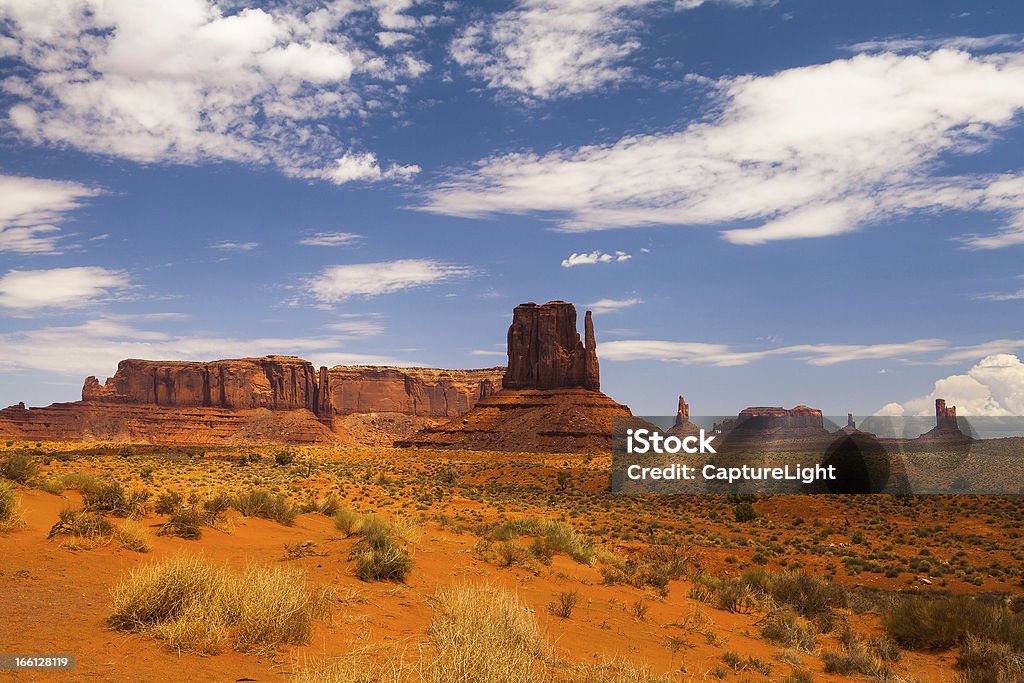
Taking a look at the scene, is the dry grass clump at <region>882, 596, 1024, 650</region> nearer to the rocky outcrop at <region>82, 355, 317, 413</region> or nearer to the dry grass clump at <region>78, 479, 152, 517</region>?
the dry grass clump at <region>78, 479, 152, 517</region>

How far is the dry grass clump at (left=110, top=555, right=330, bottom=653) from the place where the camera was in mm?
6973

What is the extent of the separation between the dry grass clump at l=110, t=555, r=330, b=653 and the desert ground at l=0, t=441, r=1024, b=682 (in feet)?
0.07

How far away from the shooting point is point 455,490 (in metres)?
41.6

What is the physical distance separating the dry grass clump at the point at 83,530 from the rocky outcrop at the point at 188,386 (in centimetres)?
15640

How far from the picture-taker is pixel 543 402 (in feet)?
359

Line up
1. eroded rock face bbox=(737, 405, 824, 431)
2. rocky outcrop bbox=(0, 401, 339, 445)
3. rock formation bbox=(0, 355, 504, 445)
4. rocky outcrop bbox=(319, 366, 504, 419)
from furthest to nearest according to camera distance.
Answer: rocky outcrop bbox=(319, 366, 504, 419) < rock formation bbox=(0, 355, 504, 445) < rocky outcrop bbox=(0, 401, 339, 445) < eroded rock face bbox=(737, 405, 824, 431)

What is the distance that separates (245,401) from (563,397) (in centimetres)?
8588

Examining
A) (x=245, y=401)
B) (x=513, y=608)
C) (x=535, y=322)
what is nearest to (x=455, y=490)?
(x=513, y=608)

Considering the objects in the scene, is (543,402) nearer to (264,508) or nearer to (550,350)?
(550,350)

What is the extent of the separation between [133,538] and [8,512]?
213cm

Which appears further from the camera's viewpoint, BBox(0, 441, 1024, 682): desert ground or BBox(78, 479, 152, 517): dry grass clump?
BBox(78, 479, 152, 517): dry grass clump

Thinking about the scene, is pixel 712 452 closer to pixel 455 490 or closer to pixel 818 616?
pixel 455 490

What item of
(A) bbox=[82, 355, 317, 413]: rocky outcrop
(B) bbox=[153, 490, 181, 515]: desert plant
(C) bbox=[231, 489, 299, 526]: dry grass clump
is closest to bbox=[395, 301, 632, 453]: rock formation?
(A) bbox=[82, 355, 317, 413]: rocky outcrop

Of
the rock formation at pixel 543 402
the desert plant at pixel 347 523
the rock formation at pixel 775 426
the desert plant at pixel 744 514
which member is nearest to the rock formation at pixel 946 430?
the rock formation at pixel 775 426
